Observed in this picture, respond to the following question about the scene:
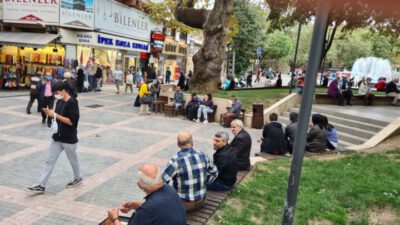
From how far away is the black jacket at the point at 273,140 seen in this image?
816 centimetres

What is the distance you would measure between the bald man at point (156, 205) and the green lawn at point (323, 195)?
183 cm

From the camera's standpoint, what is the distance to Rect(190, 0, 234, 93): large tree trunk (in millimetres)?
17109

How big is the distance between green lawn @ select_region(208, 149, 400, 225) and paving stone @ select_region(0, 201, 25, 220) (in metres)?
3.10

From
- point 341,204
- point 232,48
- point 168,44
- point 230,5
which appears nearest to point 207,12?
point 230,5

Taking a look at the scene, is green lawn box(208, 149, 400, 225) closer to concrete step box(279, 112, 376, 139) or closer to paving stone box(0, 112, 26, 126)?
concrete step box(279, 112, 376, 139)

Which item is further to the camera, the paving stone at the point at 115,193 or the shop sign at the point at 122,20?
the shop sign at the point at 122,20

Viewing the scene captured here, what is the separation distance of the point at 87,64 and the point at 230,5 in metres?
10.4

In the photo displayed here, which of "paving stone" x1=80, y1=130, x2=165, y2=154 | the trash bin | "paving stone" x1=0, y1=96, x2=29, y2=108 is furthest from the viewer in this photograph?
"paving stone" x1=0, y1=96, x2=29, y2=108

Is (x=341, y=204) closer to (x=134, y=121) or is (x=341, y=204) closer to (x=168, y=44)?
(x=134, y=121)

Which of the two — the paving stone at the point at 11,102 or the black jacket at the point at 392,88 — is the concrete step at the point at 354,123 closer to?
the black jacket at the point at 392,88

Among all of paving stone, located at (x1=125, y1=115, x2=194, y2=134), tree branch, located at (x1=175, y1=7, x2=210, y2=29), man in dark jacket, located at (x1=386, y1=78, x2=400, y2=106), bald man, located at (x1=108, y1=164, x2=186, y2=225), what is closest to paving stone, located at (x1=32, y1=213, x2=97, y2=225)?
Answer: bald man, located at (x1=108, y1=164, x2=186, y2=225)

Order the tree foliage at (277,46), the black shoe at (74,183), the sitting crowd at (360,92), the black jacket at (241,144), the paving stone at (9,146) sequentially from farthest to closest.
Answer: the tree foliage at (277,46), the sitting crowd at (360,92), the paving stone at (9,146), the black shoe at (74,183), the black jacket at (241,144)

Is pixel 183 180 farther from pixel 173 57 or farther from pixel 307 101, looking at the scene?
pixel 173 57

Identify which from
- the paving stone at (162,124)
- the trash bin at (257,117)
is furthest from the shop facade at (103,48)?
the trash bin at (257,117)
